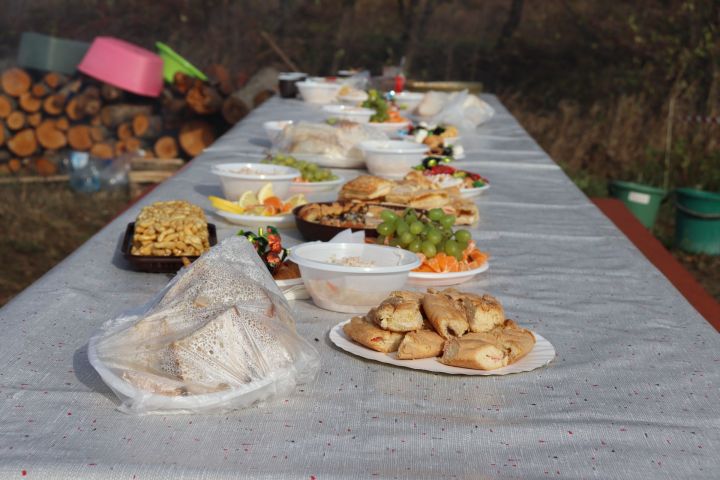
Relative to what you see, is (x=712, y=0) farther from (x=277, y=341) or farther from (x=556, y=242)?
(x=277, y=341)

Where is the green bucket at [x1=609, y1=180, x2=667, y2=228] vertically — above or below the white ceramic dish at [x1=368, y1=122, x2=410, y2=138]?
below

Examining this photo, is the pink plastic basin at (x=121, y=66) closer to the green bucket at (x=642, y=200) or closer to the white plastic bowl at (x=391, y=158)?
the green bucket at (x=642, y=200)

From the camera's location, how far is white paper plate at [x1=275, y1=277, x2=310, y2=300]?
192cm

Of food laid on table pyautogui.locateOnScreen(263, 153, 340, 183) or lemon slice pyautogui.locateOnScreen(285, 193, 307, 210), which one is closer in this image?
lemon slice pyautogui.locateOnScreen(285, 193, 307, 210)

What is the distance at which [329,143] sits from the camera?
12.0 ft

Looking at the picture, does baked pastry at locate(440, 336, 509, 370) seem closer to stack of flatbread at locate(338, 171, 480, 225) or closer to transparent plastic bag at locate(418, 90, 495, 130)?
stack of flatbread at locate(338, 171, 480, 225)

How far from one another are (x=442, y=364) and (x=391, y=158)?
194cm

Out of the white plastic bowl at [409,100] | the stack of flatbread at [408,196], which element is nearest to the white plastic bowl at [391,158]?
the stack of flatbread at [408,196]

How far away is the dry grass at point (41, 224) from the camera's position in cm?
560

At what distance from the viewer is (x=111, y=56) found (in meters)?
7.97

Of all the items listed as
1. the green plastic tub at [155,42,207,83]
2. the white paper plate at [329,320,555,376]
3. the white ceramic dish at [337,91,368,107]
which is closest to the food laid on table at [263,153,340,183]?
the white paper plate at [329,320,555,376]

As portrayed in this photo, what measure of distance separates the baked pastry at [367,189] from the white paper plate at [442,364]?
1.07m

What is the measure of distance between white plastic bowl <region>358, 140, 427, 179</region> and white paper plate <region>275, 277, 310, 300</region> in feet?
5.03

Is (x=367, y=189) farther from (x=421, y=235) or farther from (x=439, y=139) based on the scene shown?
(x=439, y=139)
